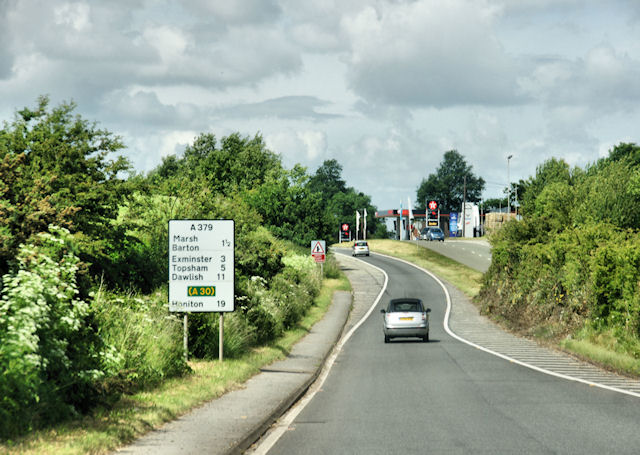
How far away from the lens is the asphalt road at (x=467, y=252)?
77.7 meters

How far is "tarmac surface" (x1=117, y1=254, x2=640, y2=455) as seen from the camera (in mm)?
9062

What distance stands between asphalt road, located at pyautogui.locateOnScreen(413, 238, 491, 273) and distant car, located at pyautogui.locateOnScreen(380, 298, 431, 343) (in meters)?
43.0

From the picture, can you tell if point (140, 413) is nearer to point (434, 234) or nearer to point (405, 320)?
point (405, 320)

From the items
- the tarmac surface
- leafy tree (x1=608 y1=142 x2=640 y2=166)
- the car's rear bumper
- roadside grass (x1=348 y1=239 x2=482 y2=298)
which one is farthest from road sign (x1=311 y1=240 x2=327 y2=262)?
leafy tree (x1=608 y1=142 x2=640 y2=166)

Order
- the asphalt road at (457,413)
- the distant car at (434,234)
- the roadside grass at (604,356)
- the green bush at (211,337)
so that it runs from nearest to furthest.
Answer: the asphalt road at (457,413)
the green bush at (211,337)
the roadside grass at (604,356)
the distant car at (434,234)

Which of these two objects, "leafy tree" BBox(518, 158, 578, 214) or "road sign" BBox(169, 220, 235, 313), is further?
"leafy tree" BBox(518, 158, 578, 214)

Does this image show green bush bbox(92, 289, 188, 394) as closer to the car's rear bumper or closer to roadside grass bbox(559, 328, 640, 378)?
roadside grass bbox(559, 328, 640, 378)

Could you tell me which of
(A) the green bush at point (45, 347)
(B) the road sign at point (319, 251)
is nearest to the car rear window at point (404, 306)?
(A) the green bush at point (45, 347)

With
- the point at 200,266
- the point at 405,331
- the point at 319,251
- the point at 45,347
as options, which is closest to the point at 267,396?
the point at 200,266

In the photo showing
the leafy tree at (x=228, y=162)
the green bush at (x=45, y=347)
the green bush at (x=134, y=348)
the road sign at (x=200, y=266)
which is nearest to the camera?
the green bush at (x=45, y=347)

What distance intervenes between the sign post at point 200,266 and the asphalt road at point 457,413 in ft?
10.7

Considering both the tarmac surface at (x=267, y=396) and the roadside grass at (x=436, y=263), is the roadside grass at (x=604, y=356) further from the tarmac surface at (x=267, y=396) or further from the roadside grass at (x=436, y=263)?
the roadside grass at (x=436, y=263)

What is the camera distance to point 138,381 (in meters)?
12.7

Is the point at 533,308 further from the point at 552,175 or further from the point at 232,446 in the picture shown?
the point at 552,175
